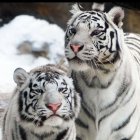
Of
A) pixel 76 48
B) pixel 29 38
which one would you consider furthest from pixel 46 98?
pixel 29 38

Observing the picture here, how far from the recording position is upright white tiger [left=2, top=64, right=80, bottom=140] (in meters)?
2.28

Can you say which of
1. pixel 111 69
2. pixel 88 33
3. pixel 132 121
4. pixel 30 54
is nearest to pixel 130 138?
pixel 132 121

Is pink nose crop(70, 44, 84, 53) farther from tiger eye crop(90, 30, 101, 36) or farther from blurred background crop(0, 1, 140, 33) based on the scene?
blurred background crop(0, 1, 140, 33)

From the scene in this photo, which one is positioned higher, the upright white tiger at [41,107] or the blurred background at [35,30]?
the blurred background at [35,30]

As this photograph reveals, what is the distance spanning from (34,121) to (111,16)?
0.55 metres

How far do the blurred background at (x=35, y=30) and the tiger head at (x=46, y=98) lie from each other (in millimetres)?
1332

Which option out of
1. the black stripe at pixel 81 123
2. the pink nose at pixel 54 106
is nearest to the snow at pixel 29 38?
the black stripe at pixel 81 123

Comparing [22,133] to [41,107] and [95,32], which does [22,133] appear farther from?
[95,32]

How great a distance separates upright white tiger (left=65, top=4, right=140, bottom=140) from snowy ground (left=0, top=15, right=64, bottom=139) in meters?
1.13

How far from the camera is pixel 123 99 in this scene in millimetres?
2645

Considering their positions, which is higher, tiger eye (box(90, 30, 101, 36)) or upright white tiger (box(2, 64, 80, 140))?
tiger eye (box(90, 30, 101, 36))

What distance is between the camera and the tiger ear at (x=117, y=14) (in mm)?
2590

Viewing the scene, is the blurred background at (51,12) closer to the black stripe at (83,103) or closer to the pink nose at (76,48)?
the black stripe at (83,103)

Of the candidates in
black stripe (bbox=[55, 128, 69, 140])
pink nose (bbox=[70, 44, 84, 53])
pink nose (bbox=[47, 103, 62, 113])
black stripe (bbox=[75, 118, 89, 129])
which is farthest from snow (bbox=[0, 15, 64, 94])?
pink nose (bbox=[47, 103, 62, 113])
